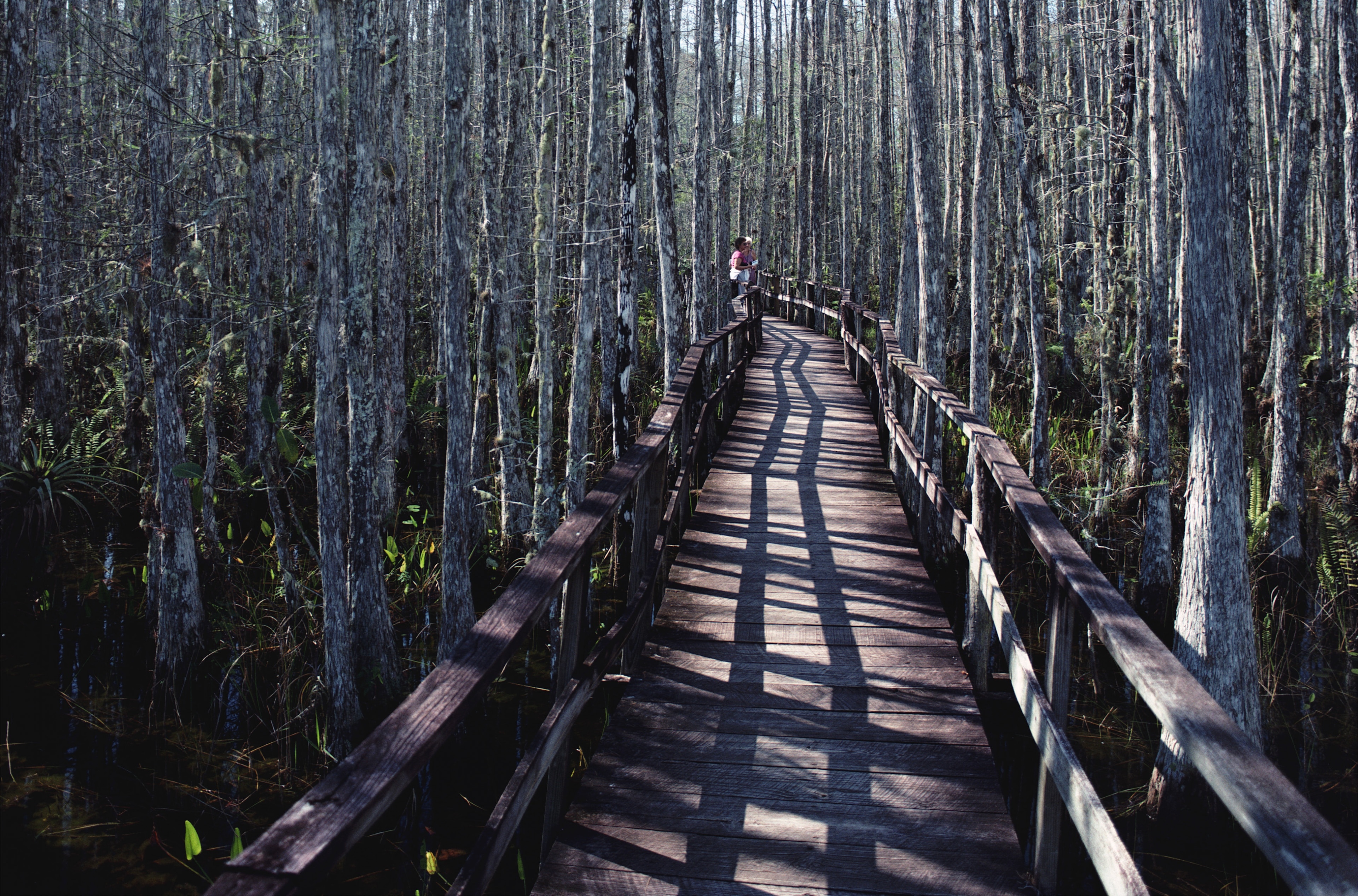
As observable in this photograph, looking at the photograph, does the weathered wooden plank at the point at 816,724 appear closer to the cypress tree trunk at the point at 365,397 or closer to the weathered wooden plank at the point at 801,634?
the weathered wooden plank at the point at 801,634

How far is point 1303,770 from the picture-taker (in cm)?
601

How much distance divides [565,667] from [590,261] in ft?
17.6

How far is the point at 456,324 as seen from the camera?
7.00 metres

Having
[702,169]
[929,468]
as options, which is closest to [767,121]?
[702,169]

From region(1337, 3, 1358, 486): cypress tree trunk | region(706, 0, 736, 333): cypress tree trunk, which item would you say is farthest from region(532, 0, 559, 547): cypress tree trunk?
region(706, 0, 736, 333): cypress tree trunk

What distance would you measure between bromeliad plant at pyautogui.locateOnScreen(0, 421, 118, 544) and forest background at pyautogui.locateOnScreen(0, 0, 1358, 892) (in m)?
0.05

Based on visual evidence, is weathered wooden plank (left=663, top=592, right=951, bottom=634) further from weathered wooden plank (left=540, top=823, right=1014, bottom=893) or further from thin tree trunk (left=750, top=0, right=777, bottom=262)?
thin tree trunk (left=750, top=0, right=777, bottom=262)

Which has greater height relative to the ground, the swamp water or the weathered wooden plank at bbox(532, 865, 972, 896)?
the weathered wooden plank at bbox(532, 865, 972, 896)

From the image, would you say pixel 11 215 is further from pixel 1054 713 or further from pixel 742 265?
pixel 742 265

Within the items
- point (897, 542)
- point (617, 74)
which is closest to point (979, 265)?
point (897, 542)

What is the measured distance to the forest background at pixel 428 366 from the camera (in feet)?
18.7

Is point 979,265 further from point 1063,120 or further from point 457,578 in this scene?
point 1063,120

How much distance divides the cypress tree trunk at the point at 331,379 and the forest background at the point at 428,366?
0.03 m

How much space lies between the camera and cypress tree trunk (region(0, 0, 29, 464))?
7648 millimetres
